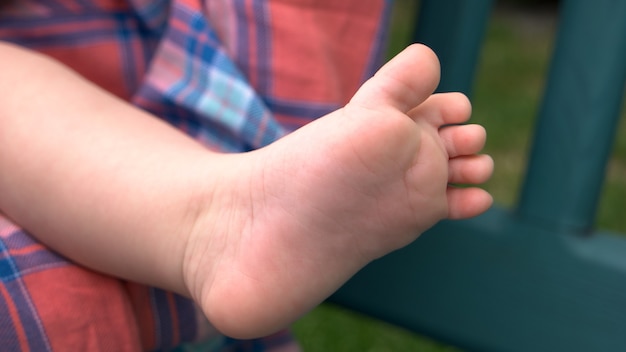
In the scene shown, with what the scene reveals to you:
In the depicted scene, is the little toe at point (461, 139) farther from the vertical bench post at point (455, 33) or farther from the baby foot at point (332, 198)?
the vertical bench post at point (455, 33)

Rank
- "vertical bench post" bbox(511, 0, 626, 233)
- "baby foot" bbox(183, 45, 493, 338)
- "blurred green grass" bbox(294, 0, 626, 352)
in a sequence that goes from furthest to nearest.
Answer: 1. "blurred green grass" bbox(294, 0, 626, 352)
2. "vertical bench post" bbox(511, 0, 626, 233)
3. "baby foot" bbox(183, 45, 493, 338)

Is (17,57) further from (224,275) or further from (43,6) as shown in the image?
(224,275)

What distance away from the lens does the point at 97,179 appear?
2.08ft

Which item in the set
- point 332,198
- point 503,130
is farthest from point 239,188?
point 503,130

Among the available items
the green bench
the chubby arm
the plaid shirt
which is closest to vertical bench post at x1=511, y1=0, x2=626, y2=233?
the green bench

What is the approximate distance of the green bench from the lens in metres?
0.75

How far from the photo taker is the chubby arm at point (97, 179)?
2.06 feet

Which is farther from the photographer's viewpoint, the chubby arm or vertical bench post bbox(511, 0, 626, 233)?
vertical bench post bbox(511, 0, 626, 233)

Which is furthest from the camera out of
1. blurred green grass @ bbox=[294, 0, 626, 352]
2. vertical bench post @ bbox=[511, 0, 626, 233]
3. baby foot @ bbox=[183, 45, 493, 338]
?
blurred green grass @ bbox=[294, 0, 626, 352]

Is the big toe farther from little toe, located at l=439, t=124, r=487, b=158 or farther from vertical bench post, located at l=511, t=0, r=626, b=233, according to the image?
vertical bench post, located at l=511, t=0, r=626, b=233

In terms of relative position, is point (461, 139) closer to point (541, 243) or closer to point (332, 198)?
point (332, 198)

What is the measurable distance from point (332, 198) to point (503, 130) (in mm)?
1482

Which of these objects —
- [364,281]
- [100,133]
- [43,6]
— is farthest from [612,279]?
[43,6]

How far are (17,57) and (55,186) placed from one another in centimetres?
12
